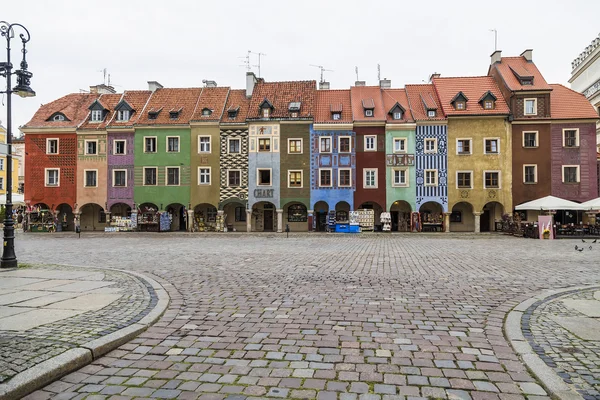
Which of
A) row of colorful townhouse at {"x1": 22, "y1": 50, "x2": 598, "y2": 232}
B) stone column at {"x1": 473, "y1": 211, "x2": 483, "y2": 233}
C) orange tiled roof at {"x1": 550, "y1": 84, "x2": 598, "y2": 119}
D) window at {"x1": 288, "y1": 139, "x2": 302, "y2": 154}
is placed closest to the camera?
stone column at {"x1": 473, "y1": 211, "x2": 483, "y2": 233}

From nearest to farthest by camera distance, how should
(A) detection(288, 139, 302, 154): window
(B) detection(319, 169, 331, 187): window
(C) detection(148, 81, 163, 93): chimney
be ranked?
Answer: (B) detection(319, 169, 331, 187): window → (A) detection(288, 139, 302, 154): window → (C) detection(148, 81, 163, 93): chimney

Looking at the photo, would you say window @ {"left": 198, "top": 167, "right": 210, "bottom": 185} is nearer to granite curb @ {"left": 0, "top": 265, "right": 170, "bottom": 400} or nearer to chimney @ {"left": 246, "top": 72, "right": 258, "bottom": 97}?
chimney @ {"left": 246, "top": 72, "right": 258, "bottom": 97}

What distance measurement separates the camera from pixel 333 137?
35375mm

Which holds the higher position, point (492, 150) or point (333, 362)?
point (492, 150)

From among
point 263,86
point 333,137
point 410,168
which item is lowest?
point 410,168

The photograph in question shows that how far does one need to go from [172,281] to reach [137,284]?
82 cm

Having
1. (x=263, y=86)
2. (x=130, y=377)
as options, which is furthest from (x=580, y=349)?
(x=263, y=86)

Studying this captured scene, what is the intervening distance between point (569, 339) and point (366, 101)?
32.7 metres

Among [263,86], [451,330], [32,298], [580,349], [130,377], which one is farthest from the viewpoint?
[263,86]

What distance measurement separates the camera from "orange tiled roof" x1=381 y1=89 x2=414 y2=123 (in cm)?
3512

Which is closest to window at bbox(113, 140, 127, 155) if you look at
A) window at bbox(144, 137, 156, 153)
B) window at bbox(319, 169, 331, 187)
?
window at bbox(144, 137, 156, 153)

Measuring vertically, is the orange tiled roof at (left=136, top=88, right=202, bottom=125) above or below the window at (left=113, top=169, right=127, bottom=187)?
above

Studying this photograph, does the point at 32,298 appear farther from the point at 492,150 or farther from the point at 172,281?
the point at 492,150

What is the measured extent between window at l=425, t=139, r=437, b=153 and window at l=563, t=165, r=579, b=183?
10.1 metres
